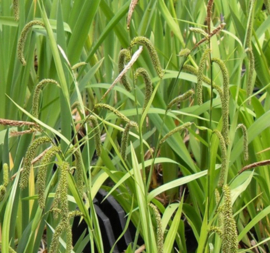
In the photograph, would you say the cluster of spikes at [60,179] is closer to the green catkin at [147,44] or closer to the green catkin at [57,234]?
the green catkin at [57,234]

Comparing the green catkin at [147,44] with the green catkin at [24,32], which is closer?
the green catkin at [147,44]

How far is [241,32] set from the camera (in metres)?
1.14

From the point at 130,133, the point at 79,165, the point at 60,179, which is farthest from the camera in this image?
the point at 130,133

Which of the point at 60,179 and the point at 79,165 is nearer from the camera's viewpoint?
the point at 60,179

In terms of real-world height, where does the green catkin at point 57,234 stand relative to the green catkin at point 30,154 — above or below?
below

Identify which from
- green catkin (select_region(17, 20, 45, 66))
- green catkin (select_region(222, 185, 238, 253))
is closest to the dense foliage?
green catkin (select_region(17, 20, 45, 66))

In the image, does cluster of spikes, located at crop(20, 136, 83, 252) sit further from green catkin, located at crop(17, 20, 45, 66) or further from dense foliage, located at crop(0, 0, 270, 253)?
green catkin, located at crop(17, 20, 45, 66)

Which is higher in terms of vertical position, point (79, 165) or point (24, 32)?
point (24, 32)

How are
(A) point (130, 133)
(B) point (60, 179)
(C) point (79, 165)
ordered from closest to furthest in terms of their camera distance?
(B) point (60, 179)
(C) point (79, 165)
(A) point (130, 133)

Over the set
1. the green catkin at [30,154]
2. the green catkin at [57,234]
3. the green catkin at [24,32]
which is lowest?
the green catkin at [57,234]

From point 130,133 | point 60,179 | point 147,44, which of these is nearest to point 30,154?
point 60,179

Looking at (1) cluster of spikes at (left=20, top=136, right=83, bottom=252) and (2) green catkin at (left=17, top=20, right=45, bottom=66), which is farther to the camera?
(2) green catkin at (left=17, top=20, right=45, bottom=66)

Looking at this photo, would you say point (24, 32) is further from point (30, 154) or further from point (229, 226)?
point (229, 226)

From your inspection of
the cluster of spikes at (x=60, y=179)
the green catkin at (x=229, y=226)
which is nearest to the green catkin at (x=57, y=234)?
the cluster of spikes at (x=60, y=179)
